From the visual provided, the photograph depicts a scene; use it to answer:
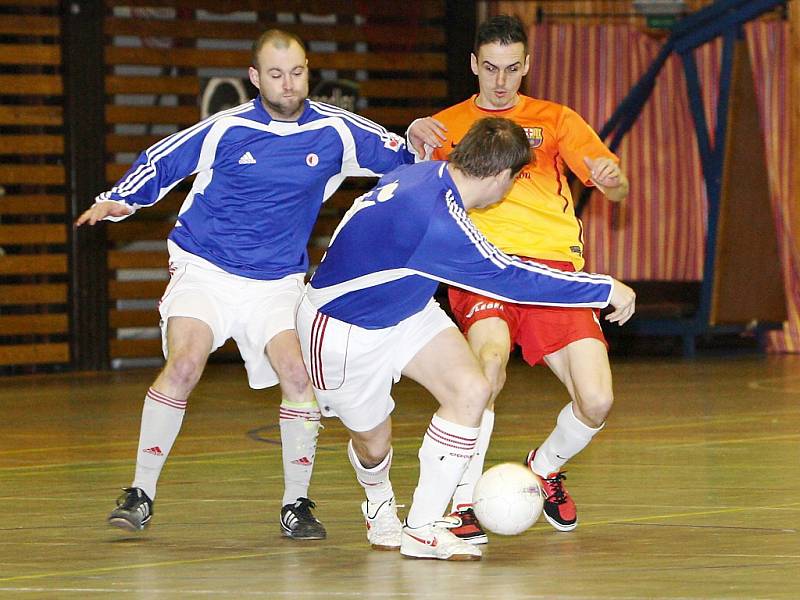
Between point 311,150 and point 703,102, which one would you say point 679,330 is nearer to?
point 703,102

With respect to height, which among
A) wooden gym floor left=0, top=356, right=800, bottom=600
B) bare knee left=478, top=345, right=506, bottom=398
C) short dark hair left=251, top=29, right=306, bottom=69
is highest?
short dark hair left=251, top=29, right=306, bottom=69

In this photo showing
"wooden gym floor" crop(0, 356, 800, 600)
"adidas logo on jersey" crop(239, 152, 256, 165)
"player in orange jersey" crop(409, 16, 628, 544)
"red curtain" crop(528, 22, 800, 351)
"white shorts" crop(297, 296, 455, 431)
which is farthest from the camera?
"red curtain" crop(528, 22, 800, 351)

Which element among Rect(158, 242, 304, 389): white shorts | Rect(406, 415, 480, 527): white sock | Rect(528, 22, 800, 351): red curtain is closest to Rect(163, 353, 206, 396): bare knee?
Rect(158, 242, 304, 389): white shorts

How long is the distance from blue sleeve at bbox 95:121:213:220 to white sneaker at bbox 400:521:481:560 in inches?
71.4

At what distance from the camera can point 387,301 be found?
5.17m

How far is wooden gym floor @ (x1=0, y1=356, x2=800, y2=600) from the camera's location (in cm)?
468

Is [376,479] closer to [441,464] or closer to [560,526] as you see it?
[441,464]

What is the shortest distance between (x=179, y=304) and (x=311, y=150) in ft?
2.69

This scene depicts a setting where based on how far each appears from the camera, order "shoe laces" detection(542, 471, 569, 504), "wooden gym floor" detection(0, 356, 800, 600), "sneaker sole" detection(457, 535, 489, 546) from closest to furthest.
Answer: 1. "wooden gym floor" detection(0, 356, 800, 600)
2. "sneaker sole" detection(457, 535, 489, 546)
3. "shoe laces" detection(542, 471, 569, 504)

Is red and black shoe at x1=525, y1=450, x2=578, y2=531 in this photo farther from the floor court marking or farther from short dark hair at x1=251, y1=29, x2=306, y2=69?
short dark hair at x1=251, y1=29, x2=306, y2=69

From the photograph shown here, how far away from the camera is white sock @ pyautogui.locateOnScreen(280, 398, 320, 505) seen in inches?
232

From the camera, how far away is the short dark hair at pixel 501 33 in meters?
6.05

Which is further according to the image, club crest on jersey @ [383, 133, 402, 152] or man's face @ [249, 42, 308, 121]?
club crest on jersey @ [383, 133, 402, 152]

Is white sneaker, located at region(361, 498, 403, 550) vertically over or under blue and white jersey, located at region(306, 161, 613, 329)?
under
